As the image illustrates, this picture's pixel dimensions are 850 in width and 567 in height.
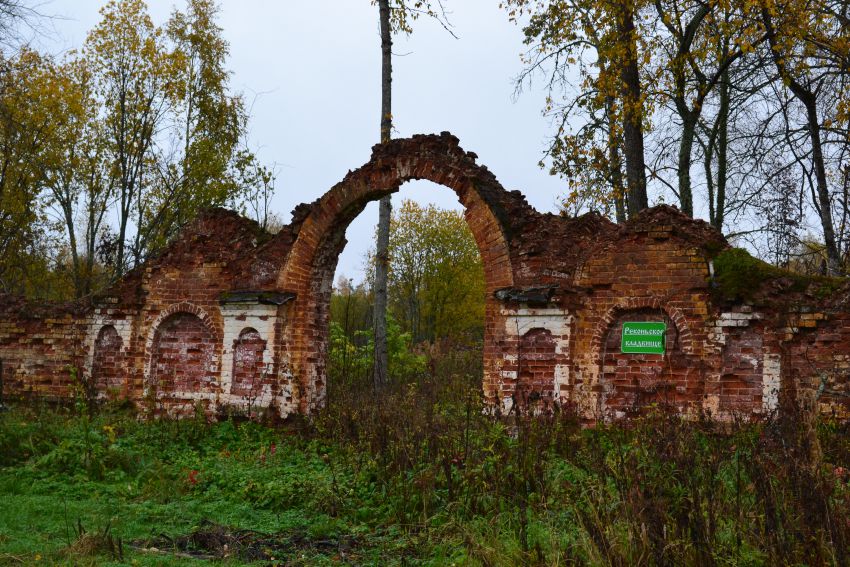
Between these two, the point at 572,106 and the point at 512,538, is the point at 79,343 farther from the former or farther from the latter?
the point at 572,106

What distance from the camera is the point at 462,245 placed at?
99.0 feet

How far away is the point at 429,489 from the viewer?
6125 mm

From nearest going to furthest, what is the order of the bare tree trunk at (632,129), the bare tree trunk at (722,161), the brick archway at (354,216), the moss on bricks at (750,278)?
the moss on bricks at (750,278) → the brick archway at (354,216) → the bare tree trunk at (632,129) → the bare tree trunk at (722,161)

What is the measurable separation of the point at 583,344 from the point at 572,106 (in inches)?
312

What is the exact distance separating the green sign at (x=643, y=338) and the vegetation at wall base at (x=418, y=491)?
0.76 metres

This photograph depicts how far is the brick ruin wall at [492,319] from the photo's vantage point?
7758 millimetres

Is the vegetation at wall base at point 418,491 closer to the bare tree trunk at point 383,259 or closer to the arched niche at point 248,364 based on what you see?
the arched niche at point 248,364

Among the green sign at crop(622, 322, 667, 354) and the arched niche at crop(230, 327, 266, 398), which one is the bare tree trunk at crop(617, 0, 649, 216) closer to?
the green sign at crop(622, 322, 667, 354)

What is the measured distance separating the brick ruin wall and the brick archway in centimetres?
2

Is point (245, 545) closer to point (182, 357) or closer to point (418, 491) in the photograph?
point (418, 491)

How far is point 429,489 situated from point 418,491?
0.19 metres

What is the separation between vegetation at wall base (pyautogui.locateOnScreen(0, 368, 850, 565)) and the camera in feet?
12.6

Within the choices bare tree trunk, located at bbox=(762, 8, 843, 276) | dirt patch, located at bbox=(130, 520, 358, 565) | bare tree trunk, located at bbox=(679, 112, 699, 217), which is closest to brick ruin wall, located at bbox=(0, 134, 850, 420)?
dirt patch, located at bbox=(130, 520, 358, 565)

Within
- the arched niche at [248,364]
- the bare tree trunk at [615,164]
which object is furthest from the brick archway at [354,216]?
the bare tree trunk at [615,164]
